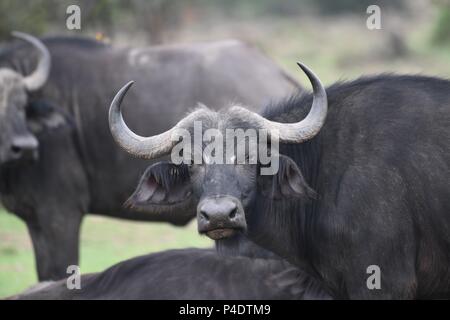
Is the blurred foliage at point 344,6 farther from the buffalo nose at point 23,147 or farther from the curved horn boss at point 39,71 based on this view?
the buffalo nose at point 23,147

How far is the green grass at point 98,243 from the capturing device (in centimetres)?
1212

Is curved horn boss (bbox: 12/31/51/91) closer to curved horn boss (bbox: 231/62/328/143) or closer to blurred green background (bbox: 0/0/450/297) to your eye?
blurred green background (bbox: 0/0/450/297)

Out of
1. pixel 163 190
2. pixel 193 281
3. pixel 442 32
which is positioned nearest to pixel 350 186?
pixel 163 190

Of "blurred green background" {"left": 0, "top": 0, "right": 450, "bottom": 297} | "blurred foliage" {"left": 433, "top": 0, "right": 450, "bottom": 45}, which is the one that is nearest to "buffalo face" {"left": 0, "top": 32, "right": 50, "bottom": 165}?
"blurred green background" {"left": 0, "top": 0, "right": 450, "bottom": 297}

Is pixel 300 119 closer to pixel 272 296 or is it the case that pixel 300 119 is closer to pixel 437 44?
pixel 272 296

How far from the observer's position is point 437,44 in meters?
A: 29.6

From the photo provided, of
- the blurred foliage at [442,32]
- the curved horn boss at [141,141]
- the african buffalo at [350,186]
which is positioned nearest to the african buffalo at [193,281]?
the african buffalo at [350,186]

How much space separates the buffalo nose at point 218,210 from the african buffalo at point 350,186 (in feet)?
0.40

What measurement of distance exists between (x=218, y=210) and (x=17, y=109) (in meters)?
4.16

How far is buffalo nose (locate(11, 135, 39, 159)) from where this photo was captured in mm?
9703

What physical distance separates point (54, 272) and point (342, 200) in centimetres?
436

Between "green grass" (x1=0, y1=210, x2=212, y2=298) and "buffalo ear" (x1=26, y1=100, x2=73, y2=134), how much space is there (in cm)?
196

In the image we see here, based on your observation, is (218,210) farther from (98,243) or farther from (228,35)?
(228,35)
